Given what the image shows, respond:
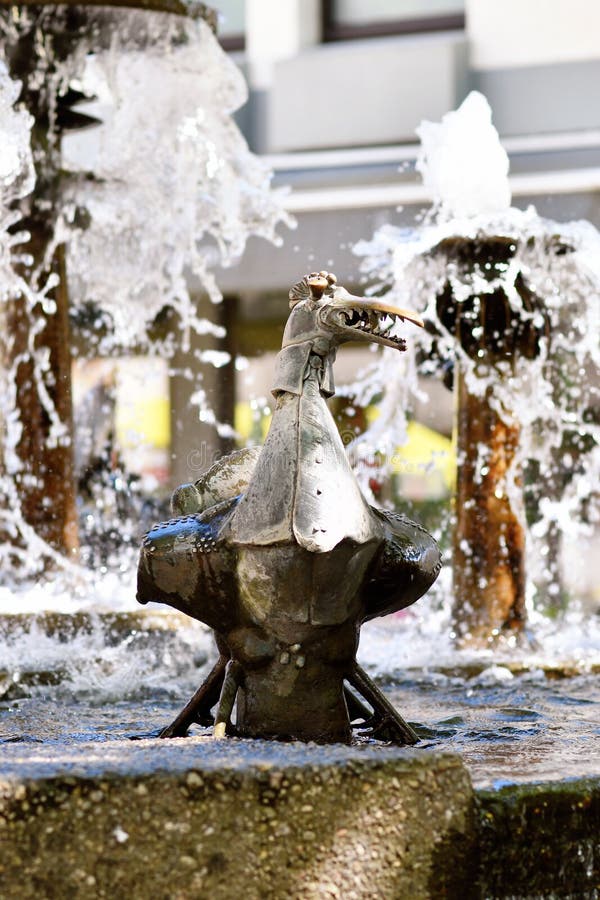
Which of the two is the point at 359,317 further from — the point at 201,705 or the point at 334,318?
the point at 201,705

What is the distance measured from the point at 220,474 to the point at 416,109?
6769 millimetres

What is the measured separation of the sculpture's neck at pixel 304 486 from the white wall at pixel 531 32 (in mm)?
7097

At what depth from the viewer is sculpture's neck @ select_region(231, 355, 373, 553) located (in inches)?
138

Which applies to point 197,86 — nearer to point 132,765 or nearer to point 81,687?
point 81,687

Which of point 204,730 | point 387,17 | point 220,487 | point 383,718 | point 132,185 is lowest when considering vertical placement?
point 204,730

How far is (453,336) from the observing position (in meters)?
6.33

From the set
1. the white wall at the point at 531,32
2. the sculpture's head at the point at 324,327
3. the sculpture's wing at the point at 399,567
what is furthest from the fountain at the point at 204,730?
the white wall at the point at 531,32

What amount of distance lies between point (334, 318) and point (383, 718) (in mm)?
903

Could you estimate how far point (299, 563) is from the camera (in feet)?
11.6

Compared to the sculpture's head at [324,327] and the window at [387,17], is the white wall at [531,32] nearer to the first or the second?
the window at [387,17]

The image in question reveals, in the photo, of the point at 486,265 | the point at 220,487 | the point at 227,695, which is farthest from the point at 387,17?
the point at 227,695

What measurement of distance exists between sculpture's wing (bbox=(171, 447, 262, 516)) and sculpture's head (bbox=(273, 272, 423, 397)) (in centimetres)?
29

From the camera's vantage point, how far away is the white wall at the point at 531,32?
10.2m

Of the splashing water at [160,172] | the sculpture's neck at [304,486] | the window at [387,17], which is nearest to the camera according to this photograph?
the sculpture's neck at [304,486]
